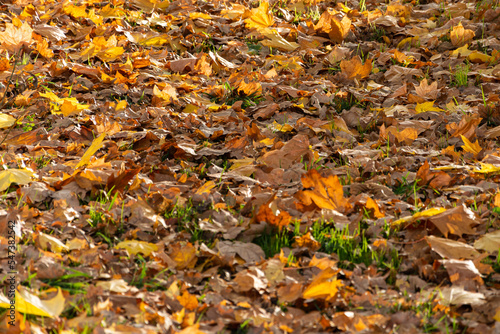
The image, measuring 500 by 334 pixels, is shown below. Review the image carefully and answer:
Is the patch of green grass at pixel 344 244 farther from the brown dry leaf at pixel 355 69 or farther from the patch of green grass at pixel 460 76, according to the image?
the patch of green grass at pixel 460 76

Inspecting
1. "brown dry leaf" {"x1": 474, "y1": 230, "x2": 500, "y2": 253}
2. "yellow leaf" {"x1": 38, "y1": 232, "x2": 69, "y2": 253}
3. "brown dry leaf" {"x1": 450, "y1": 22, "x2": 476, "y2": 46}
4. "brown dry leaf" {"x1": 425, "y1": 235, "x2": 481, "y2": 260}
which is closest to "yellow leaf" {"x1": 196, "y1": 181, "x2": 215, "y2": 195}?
"yellow leaf" {"x1": 38, "y1": 232, "x2": 69, "y2": 253}

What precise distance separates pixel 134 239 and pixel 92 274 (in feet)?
0.98

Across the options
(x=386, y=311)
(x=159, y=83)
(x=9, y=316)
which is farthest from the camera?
(x=159, y=83)

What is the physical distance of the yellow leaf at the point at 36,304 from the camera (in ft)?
5.31

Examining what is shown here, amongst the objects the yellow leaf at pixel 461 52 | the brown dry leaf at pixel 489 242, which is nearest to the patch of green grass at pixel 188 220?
the brown dry leaf at pixel 489 242

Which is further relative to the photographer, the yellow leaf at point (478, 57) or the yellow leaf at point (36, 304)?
the yellow leaf at point (478, 57)

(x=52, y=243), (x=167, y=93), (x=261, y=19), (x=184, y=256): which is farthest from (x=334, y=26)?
(x=52, y=243)

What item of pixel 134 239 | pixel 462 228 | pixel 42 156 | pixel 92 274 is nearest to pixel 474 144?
pixel 462 228

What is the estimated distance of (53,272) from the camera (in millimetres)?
1826

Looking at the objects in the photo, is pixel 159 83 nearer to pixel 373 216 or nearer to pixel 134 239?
pixel 134 239

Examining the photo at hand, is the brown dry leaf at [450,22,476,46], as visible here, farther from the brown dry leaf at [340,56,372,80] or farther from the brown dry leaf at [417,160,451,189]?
the brown dry leaf at [417,160,451,189]

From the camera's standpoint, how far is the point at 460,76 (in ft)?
11.7

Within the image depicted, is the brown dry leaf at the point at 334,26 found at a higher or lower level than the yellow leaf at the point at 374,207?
higher

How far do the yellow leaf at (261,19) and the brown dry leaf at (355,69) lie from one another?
93cm
